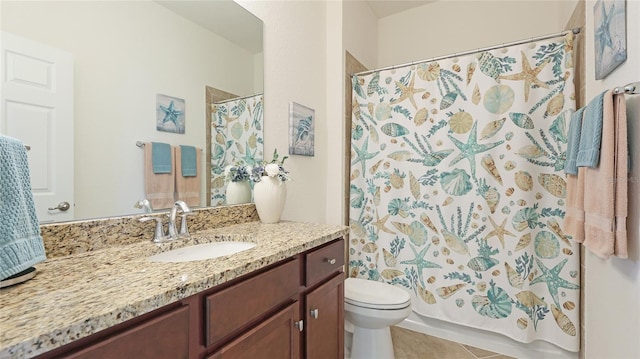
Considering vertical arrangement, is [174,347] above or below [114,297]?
below

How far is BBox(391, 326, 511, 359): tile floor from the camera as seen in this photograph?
183cm

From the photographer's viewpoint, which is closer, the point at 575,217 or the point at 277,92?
the point at 575,217

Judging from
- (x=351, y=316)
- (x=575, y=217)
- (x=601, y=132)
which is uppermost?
(x=601, y=132)

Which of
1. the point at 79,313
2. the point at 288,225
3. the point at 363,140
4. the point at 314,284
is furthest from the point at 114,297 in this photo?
the point at 363,140

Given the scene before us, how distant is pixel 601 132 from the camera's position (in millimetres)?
1050

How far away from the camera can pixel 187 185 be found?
4.20 ft

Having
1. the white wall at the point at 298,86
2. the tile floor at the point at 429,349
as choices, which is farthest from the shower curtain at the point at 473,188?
the white wall at the point at 298,86

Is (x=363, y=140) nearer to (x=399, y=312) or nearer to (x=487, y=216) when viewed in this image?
(x=487, y=216)

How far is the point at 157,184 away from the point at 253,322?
0.70 meters

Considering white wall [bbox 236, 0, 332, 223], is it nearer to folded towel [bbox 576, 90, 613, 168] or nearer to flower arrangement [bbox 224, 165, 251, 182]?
flower arrangement [bbox 224, 165, 251, 182]

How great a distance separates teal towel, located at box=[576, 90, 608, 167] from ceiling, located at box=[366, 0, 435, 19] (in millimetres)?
1983

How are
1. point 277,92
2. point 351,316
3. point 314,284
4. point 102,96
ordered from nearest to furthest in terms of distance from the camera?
point 102,96
point 314,284
point 351,316
point 277,92

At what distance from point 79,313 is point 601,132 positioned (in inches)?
63.5

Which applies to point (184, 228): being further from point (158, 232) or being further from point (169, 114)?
point (169, 114)
